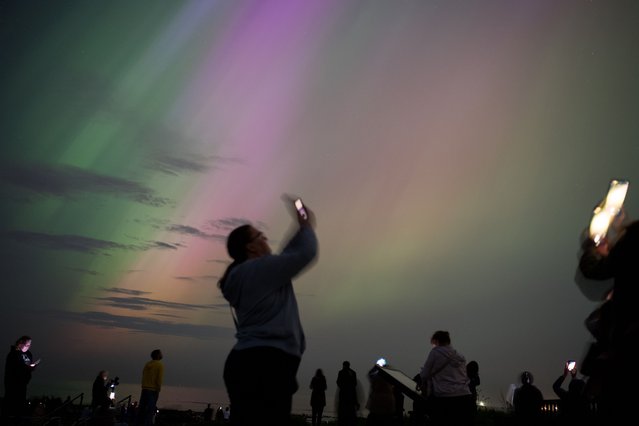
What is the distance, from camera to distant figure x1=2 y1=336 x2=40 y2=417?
38.7 ft

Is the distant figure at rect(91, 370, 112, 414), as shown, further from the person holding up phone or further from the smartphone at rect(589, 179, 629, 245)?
the smartphone at rect(589, 179, 629, 245)

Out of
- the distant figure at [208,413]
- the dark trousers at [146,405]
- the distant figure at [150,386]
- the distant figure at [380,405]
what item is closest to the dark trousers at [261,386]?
the distant figure at [380,405]

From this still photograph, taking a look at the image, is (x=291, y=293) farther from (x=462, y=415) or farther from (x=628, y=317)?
(x=462, y=415)

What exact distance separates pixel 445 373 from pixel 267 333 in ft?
17.0

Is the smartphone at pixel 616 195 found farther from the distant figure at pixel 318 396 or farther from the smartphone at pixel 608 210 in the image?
the distant figure at pixel 318 396

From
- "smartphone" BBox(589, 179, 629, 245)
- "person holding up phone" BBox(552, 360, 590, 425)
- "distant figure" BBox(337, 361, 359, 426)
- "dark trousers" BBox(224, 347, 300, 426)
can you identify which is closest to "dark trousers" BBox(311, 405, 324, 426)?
"distant figure" BBox(337, 361, 359, 426)

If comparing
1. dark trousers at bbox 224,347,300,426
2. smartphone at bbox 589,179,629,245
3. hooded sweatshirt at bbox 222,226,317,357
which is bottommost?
dark trousers at bbox 224,347,300,426

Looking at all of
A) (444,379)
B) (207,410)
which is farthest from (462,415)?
(207,410)

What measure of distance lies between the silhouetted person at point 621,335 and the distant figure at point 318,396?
1505 centimetres

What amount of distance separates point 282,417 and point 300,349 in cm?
43

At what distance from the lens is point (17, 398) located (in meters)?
11.9

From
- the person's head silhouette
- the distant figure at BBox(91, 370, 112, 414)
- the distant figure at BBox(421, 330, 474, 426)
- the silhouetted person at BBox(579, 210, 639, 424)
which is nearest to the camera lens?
the silhouetted person at BBox(579, 210, 639, 424)

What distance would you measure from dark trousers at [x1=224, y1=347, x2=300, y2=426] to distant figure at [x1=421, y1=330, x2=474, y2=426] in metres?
4.93

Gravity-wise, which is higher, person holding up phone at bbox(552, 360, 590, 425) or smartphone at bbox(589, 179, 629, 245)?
smartphone at bbox(589, 179, 629, 245)
